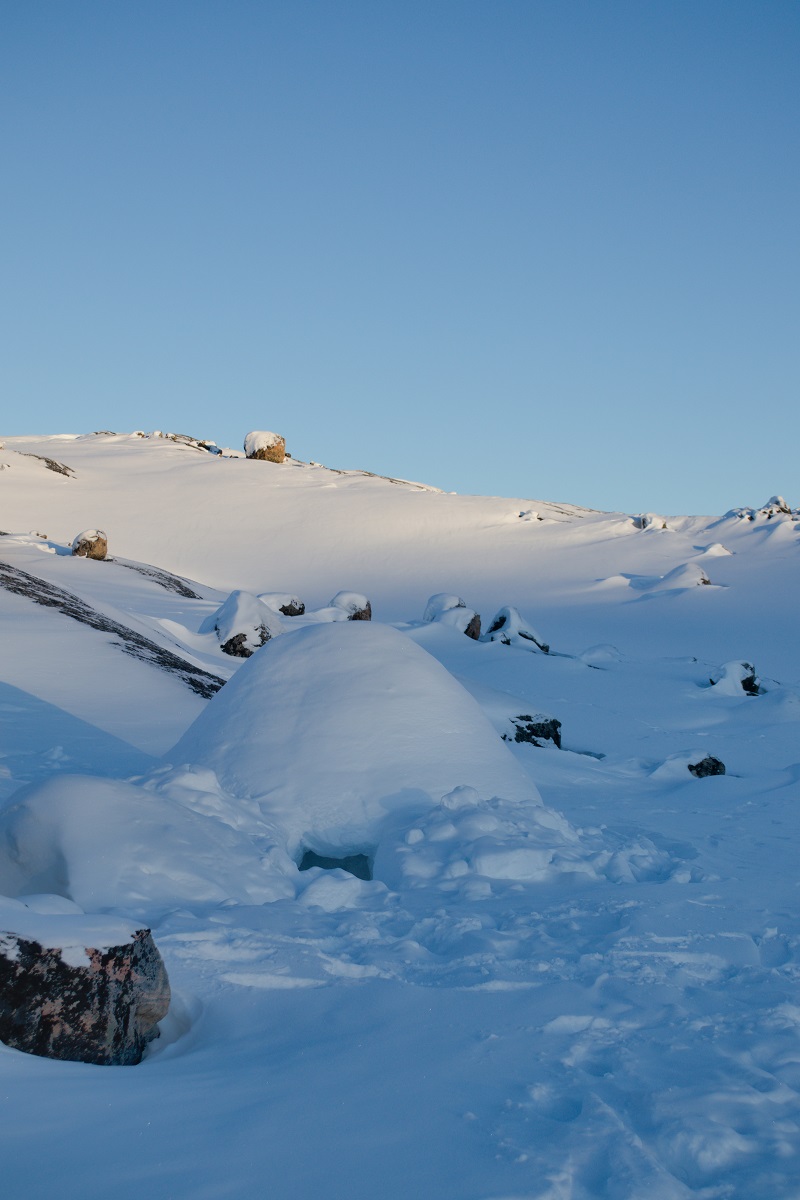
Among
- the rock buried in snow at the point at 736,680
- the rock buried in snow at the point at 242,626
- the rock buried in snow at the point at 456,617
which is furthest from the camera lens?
the rock buried in snow at the point at 456,617

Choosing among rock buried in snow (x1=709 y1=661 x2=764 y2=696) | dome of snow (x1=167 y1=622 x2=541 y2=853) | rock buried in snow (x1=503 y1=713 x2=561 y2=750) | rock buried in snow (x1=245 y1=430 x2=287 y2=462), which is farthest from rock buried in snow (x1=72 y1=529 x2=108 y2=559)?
rock buried in snow (x1=245 y1=430 x2=287 y2=462)

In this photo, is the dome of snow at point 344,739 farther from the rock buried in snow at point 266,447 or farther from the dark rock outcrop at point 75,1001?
the rock buried in snow at point 266,447

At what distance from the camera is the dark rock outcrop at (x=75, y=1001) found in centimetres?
236

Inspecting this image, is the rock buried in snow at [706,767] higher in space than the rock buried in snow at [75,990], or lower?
lower

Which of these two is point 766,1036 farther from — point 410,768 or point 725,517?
point 725,517

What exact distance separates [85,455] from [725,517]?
78.8ft

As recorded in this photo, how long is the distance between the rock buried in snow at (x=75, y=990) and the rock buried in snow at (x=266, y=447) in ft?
113

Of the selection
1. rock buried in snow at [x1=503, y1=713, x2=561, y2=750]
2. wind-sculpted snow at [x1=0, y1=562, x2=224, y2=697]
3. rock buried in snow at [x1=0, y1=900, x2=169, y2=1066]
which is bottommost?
rock buried in snow at [x1=503, y1=713, x2=561, y2=750]

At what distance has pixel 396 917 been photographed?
3.86m

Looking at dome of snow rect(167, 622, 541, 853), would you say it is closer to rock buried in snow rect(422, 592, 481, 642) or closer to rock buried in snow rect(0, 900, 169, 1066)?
rock buried in snow rect(0, 900, 169, 1066)

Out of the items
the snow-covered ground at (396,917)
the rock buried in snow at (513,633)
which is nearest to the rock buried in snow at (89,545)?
the snow-covered ground at (396,917)

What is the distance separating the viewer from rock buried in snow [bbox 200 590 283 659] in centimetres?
1330

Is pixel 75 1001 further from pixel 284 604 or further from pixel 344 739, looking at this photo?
pixel 284 604

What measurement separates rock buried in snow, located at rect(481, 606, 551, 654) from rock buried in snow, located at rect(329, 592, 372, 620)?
2.38m
